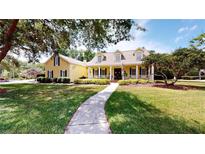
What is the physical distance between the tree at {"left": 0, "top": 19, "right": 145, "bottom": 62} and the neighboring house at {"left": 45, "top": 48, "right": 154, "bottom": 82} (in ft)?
15.2

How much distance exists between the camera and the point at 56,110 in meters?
4.79

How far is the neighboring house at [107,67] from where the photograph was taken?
542 inches

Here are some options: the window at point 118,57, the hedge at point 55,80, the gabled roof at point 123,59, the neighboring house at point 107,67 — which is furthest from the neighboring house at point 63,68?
the window at point 118,57

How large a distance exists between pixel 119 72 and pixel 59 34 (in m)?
9.26

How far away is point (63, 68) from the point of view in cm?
1730

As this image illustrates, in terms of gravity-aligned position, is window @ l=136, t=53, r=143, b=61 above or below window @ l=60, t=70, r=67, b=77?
above

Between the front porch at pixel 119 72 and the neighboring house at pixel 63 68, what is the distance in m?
1.47

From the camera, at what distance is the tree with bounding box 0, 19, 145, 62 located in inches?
204

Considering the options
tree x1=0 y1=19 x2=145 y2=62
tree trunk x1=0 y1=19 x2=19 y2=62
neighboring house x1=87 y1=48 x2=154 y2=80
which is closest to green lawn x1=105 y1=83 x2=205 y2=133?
tree x1=0 y1=19 x2=145 y2=62

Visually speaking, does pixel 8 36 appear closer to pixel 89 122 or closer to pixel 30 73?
pixel 89 122

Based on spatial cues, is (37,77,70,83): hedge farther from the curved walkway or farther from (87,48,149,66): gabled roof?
the curved walkway
